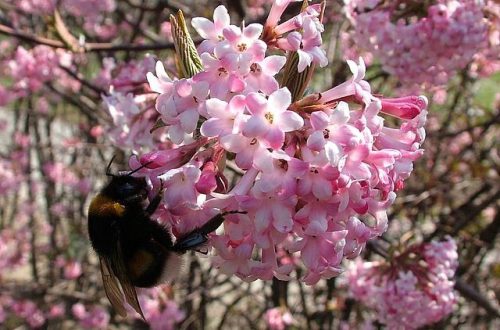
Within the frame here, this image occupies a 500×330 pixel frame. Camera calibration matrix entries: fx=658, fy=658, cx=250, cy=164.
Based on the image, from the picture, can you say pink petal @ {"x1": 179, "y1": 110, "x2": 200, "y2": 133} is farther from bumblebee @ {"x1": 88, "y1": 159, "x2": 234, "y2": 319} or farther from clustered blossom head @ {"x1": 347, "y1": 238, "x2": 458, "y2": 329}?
clustered blossom head @ {"x1": 347, "y1": 238, "x2": 458, "y2": 329}

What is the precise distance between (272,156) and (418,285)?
5.79 feet

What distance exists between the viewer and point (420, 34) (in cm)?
276

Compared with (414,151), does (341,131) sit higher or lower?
higher

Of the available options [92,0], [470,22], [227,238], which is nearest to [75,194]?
[92,0]

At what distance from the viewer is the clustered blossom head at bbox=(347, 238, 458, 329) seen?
2.78 metres

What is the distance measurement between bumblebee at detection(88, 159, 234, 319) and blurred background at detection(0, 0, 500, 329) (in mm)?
669

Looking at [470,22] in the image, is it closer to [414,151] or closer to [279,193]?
[414,151]

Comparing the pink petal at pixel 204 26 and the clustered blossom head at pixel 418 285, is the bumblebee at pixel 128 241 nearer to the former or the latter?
the pink petal at pixel 204 26

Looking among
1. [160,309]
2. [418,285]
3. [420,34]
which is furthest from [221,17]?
[160,309]

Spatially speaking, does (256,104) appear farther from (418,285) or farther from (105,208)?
(418,285)

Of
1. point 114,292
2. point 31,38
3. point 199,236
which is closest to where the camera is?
point 199,236

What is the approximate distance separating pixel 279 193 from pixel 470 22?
1.76 meters

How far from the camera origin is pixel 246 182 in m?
1.40

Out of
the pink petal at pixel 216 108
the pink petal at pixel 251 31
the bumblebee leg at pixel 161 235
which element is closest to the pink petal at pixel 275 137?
the pink petal at pixel 216 108
